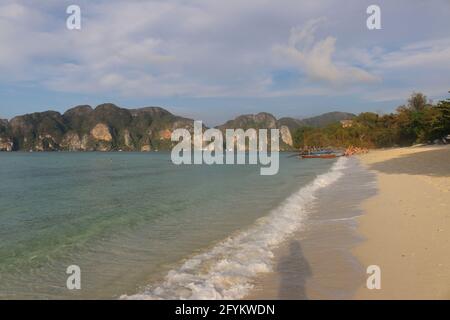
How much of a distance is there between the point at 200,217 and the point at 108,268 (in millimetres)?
7059

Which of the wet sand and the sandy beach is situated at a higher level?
the sandy beach

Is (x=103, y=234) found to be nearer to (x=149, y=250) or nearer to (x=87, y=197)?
(x=149, y=250)

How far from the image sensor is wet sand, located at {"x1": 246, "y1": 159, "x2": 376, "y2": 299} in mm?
6836

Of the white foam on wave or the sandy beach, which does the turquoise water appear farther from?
the sandy beach

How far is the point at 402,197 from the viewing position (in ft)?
54.4

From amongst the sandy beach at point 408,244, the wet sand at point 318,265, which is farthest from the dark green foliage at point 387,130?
the wet sand at point 318,265

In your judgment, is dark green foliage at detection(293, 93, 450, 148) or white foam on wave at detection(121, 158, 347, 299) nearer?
white foam on wave at detection(121, 158, 347, 299)

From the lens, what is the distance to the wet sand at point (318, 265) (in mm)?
6836

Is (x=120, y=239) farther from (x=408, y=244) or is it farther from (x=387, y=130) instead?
(x=387, y=130)

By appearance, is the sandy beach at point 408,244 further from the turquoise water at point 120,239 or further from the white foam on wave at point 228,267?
the turquoise water at point 120,239

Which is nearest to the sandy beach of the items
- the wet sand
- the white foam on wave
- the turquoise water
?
the wet sand

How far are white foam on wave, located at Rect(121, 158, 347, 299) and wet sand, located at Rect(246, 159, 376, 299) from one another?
318 millimetres
